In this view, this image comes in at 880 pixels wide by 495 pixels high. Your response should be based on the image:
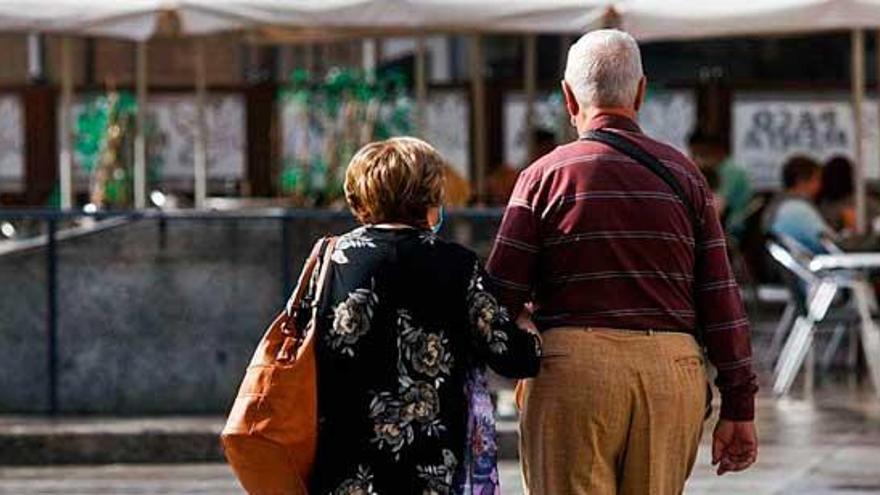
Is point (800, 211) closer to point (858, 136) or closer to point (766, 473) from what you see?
point (858, 136)

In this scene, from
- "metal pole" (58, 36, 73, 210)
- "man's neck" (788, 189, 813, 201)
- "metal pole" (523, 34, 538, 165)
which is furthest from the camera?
"metal pole" (523, 34, 538, 165)

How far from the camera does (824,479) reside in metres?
11.6

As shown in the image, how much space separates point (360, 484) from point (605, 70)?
3.67 ft

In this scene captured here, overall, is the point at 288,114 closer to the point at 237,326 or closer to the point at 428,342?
the point at 237,326

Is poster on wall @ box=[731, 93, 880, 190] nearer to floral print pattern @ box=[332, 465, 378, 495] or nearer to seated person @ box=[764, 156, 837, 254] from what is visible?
seated person @ box=[764, 156, 837, 254]

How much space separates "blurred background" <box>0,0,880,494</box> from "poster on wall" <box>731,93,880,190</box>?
0.02m

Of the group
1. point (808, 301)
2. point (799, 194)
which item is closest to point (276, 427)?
point (808, 301)

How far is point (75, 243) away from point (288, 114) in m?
8.87

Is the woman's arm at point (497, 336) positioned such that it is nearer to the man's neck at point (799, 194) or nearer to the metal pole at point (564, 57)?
the man's neck at point (799, 194)

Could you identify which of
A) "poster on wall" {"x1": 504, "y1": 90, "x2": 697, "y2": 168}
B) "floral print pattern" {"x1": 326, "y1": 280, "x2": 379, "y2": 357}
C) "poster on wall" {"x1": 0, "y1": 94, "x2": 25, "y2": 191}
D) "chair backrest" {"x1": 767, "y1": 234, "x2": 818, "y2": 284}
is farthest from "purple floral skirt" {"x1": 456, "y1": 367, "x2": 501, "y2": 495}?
"poster on wall" {"x1": 0, "y1": 94, "x2": 25, "y2": 191}

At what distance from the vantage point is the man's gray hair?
5.92 meters

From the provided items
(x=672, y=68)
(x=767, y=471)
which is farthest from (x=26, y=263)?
→ (x=672, y=68)

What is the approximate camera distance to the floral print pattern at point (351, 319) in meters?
5.82

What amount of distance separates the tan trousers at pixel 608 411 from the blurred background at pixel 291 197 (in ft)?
17.8
